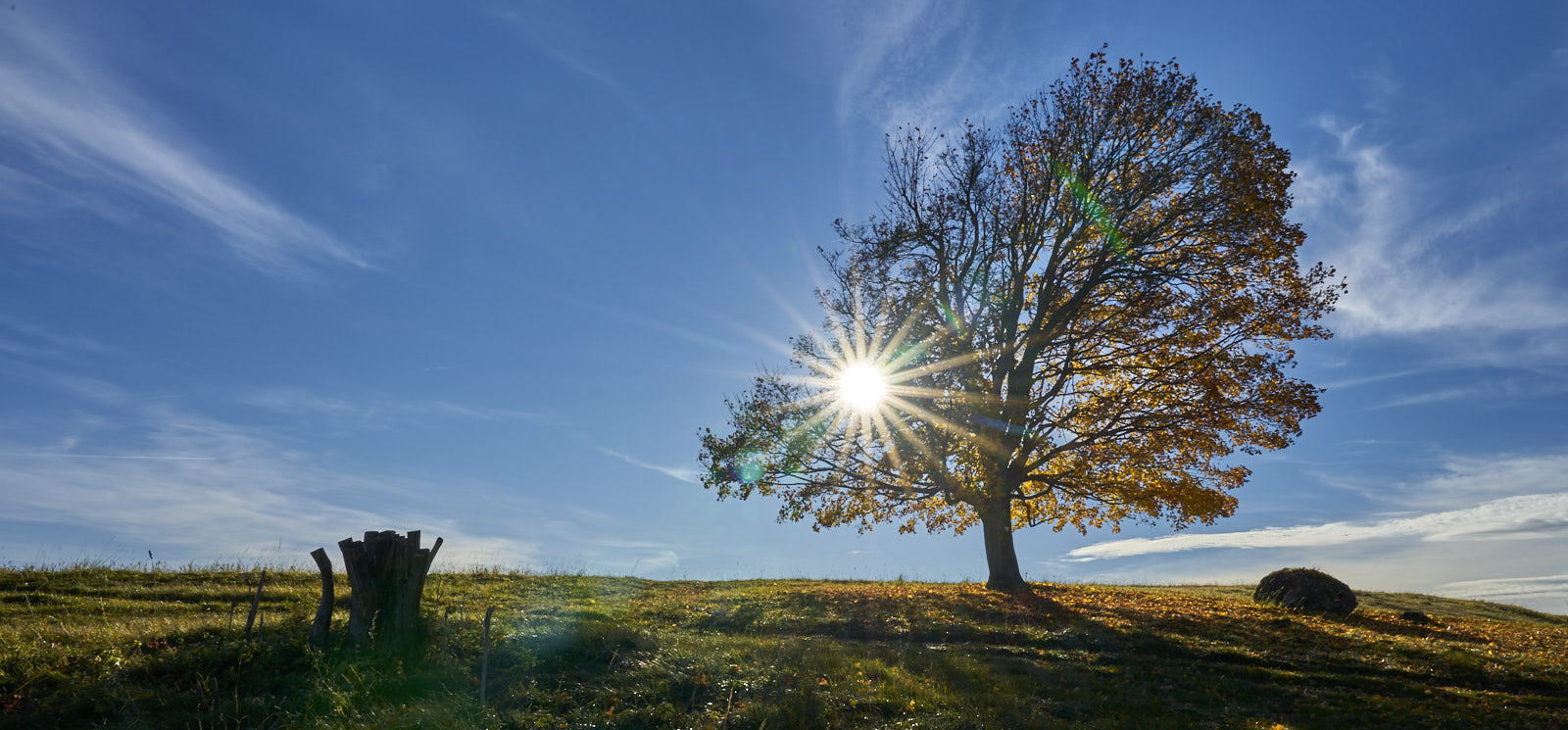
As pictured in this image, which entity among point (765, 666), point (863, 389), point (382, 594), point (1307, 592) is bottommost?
point (765, 666)

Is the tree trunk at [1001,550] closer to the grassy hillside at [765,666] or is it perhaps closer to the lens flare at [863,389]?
the grassy hillside at [765,666]

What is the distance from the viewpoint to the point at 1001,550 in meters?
25.4

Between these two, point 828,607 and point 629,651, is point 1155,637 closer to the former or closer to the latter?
point 828,607

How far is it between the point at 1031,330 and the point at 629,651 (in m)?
16.6

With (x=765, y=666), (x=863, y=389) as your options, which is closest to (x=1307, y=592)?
(x=863, y=389)

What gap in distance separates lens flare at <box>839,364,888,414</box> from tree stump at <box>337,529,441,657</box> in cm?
1473

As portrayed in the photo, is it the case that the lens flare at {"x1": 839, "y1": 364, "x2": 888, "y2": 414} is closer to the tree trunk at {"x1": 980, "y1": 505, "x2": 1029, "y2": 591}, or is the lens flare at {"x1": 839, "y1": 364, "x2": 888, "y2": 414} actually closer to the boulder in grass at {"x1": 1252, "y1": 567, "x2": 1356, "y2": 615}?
the tree trunk at {"x1": 980, "y1": 505, "x2": 1029, "y2": 591}

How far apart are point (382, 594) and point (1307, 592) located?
76.8 feet

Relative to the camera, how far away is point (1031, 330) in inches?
1003

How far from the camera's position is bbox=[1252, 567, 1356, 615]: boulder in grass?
2267cm

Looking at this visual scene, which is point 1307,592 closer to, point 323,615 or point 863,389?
point 863,389

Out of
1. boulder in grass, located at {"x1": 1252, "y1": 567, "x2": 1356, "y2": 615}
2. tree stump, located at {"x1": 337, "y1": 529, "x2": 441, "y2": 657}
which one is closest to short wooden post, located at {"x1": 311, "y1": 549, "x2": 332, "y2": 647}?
tree stump, located at {"x1": 337, "y1": 529, "x2": 441, "y2": 657}

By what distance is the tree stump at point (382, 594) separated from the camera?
13.2m

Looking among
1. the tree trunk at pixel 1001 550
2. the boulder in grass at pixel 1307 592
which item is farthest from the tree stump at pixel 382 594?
the boulder in grass at pixel 1307 592
